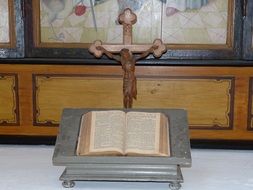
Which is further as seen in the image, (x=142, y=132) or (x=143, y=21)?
(x=143, y=21)

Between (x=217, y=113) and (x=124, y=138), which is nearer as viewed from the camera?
(x=124, y=138)

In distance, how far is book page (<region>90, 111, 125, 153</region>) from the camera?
4.20 ft

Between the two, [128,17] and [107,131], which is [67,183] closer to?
[107,131]

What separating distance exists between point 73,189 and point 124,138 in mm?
188

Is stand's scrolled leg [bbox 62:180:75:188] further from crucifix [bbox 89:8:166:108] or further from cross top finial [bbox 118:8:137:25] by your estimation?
cross top finial [bbox 118:8:137:25]

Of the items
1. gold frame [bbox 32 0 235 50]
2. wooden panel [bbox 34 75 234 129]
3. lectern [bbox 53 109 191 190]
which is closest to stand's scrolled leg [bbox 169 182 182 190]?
lectern [bbox 53 109 191 190]

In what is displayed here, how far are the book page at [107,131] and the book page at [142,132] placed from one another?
0.06 ft

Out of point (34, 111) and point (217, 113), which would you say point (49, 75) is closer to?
point (34, 111)

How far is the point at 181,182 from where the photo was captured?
1293 millimetres

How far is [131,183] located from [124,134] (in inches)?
5.7

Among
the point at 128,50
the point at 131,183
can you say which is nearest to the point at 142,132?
the point at 131,183

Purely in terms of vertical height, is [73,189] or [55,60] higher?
[55,60]

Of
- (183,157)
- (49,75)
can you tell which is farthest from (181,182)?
(49,75)

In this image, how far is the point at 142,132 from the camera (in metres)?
1.32
